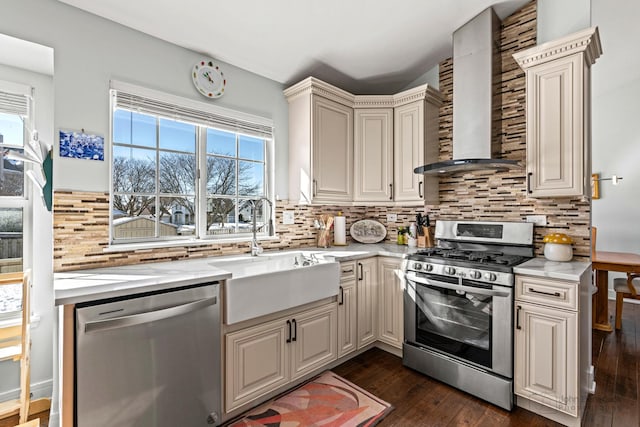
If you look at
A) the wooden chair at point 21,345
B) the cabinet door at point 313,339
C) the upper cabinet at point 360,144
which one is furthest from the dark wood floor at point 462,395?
the wooden chair at point 21,345

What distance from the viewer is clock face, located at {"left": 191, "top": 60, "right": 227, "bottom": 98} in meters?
2.29

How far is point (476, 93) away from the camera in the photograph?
2561mm

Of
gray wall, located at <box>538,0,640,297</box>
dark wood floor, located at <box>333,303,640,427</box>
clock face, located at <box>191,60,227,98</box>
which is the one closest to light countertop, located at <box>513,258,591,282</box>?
dark wood floor, located at <box>333,303,640,427</box>

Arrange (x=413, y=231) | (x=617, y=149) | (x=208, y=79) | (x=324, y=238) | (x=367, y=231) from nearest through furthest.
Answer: (x=208, y=79) → (x=324, y=238) → (x=413, y=231) → (x=367, y=231) → (x=617, y=149)

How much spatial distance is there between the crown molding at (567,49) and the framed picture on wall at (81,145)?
116 inches

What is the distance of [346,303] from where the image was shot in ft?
8.16

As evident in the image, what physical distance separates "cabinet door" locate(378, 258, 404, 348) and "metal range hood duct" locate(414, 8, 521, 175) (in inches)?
34.9

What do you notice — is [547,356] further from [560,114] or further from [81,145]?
[81,145]

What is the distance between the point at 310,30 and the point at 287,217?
1575mm

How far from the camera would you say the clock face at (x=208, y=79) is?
2.29 meters

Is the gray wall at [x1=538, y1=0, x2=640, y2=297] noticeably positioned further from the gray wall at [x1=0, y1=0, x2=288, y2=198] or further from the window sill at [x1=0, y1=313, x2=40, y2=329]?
the window sill at [x1=0, y1=313, x2=40, y2=329]

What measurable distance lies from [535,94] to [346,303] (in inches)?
83.0

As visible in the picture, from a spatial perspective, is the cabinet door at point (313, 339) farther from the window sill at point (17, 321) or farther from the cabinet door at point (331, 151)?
the window sill at point (17, 321)

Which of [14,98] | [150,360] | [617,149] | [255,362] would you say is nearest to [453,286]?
[255,362]
